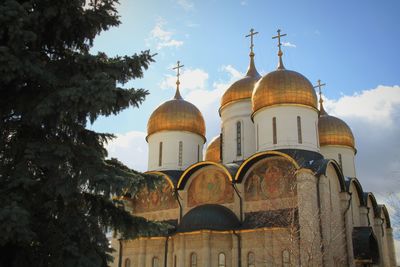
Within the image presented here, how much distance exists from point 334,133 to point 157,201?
29.5ft

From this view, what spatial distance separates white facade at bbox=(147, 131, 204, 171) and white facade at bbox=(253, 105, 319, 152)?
12.8ft

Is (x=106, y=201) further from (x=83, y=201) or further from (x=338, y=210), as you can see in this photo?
(x=338, y=210)

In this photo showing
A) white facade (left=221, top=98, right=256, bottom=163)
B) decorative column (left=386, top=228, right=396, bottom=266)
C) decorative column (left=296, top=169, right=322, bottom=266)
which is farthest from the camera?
decorative column (left=386, top=228, right=396, bottom=266)

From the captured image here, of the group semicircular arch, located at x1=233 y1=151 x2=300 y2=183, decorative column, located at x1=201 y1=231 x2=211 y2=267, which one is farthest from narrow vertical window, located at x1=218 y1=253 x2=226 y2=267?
semicircular arch, located at x1=233 y1=151 x2=300 y2=183

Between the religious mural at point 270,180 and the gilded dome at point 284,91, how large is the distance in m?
2.72

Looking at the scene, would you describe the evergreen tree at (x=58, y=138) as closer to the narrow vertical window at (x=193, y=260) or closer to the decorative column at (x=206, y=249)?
the decorative column at (x=206, y=249)

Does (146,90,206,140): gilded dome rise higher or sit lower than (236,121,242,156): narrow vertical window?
higher

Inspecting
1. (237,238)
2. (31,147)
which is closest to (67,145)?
(31,147)

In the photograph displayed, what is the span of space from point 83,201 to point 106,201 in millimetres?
346

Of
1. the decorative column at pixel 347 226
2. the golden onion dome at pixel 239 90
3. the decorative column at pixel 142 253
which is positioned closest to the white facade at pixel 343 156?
the golden onion dome at pixel 239 90

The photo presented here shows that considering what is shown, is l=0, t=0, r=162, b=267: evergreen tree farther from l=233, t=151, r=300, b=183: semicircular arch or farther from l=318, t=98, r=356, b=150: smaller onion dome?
l=318, t=98, r=356, b=150: smaller onion dome

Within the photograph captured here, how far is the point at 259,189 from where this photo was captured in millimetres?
15297

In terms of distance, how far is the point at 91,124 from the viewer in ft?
19.3

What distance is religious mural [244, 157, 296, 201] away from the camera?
14.6m
